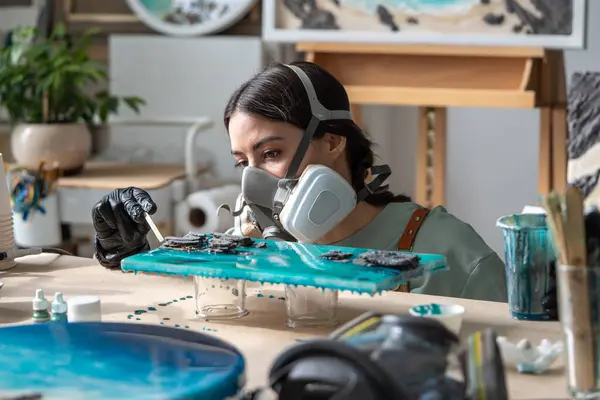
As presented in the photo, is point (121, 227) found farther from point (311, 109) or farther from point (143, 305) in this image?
point (311, 109)

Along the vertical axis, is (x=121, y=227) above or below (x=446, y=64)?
below

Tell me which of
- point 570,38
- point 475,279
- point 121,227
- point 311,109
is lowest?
point 475,279

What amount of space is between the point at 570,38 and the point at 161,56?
1740 millimetres

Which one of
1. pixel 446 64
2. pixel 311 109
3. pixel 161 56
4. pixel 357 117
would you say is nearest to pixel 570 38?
pixel 446 64

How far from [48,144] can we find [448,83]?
59.6 inches

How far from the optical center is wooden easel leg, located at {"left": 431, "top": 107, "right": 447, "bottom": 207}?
3301 mm

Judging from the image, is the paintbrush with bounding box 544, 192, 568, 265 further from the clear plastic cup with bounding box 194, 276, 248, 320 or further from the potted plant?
the potted plant

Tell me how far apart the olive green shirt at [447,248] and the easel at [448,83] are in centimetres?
121

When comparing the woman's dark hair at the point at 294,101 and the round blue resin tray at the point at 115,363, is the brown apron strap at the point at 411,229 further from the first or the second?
the round blue resin tray at the point at 115,363

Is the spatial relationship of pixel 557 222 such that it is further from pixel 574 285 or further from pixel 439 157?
pixel 439 157

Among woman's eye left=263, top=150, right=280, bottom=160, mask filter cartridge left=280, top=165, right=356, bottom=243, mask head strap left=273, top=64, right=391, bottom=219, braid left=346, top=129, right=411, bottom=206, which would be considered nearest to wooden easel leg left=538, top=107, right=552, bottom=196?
braid left=346, top=129, right=411, bottom=206

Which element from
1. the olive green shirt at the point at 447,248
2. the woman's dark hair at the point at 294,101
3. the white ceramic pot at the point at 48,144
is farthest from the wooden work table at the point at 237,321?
the white ceramic pot at the point at 48,144

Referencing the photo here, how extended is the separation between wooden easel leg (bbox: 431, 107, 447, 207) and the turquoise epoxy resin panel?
1.90 meters

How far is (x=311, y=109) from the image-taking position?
1.91 metres
